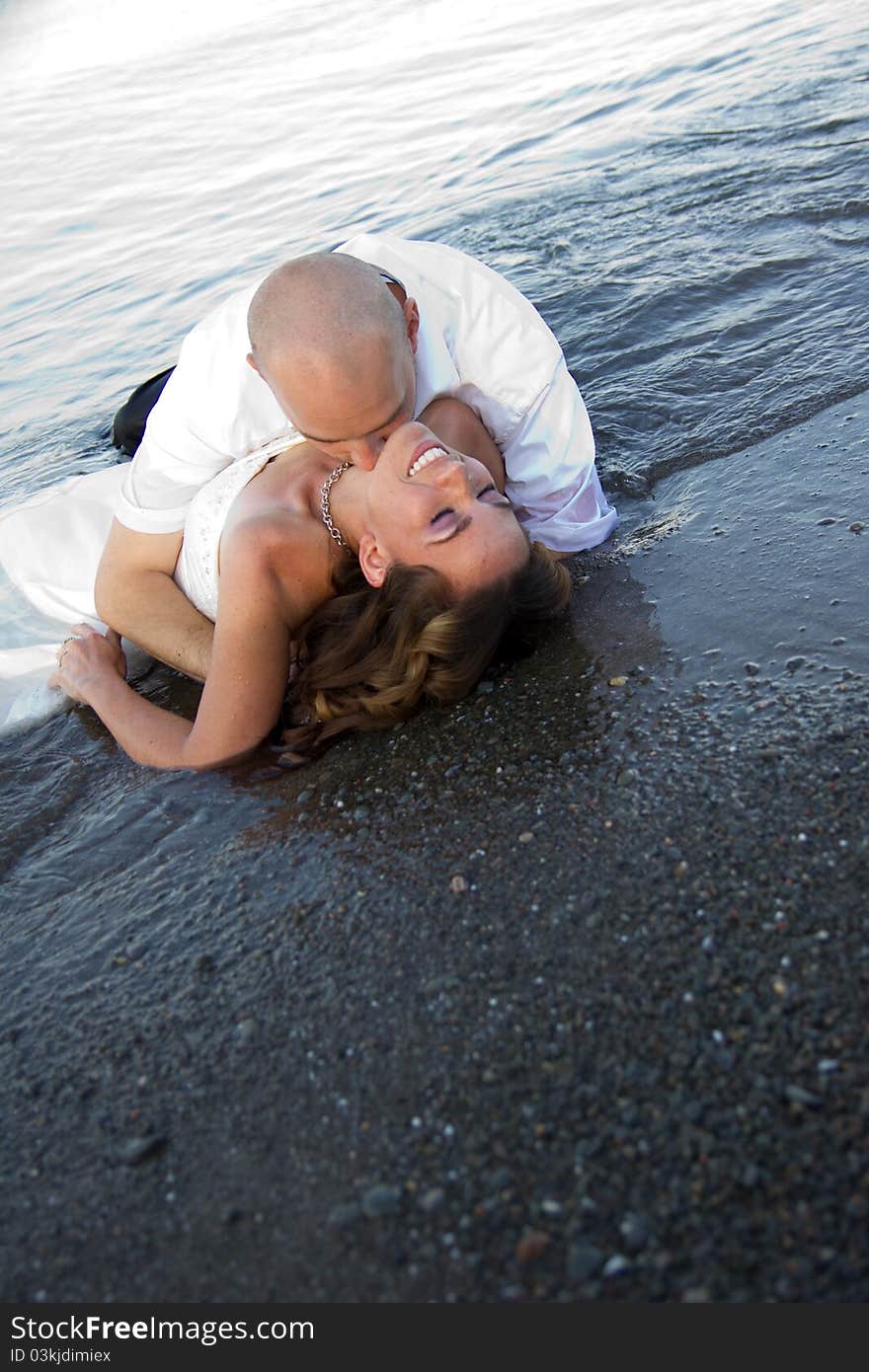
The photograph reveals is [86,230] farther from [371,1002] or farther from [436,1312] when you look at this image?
[436,1312]

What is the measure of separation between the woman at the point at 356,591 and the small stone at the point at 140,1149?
1.35 meters

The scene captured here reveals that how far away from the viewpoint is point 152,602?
→ 405cm

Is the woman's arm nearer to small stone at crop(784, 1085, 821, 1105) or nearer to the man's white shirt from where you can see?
the man's white shirt

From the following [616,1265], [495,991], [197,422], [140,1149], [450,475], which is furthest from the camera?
[197,422]

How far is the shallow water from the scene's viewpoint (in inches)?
182

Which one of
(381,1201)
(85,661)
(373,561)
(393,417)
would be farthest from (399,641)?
(381,1201)

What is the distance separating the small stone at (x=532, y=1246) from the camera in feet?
5.97

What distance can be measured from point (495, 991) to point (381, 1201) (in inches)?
20.3

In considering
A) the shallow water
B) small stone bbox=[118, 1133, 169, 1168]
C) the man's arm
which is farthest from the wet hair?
small stone bbox=[118, 1133, 169, 1168]

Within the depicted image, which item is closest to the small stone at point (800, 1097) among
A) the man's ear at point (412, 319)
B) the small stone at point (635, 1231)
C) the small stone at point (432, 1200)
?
the small stone at point (635, 1231)

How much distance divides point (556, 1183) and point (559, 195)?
7.83 metres

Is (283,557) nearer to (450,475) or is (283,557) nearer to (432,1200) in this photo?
(450,475)

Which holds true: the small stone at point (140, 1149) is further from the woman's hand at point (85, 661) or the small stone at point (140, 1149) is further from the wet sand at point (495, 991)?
the woman's hand at point (85, 661)

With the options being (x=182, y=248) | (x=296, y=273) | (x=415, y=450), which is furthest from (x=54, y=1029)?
(x=182, y=248)
